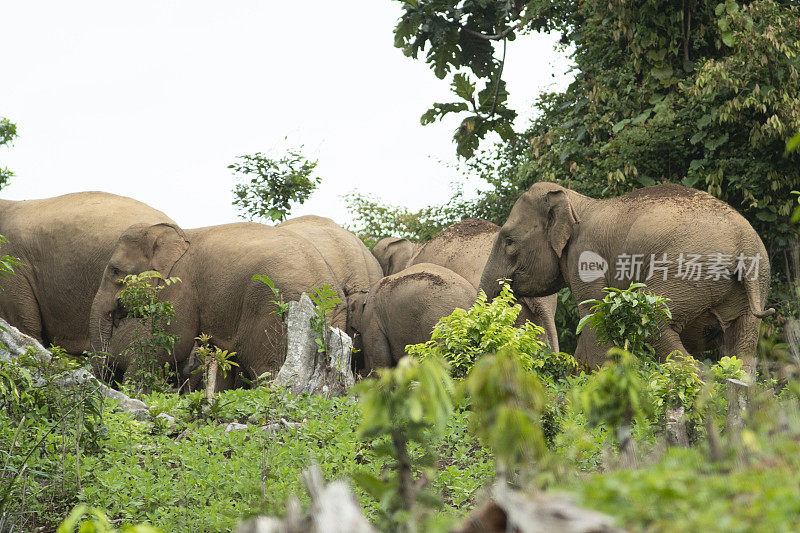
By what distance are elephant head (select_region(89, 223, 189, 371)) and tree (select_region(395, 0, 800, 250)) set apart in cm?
400

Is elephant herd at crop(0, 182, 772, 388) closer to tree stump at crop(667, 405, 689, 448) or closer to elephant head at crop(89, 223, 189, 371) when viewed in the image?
elephant head at crop(89, 223, 189, 371)

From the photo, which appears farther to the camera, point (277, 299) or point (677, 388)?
point (277, 299)

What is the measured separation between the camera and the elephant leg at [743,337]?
863 centimetres

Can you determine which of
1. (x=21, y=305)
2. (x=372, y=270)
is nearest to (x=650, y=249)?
(x=372, y=270)

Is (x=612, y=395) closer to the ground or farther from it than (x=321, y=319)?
farther from it

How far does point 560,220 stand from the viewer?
10.4m

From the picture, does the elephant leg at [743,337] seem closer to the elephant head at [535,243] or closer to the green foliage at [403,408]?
the elephant head at [535,243]

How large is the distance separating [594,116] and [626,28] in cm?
132

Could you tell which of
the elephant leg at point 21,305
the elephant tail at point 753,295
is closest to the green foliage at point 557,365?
the elephant tail at point 753,295

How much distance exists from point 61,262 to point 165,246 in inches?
88.3

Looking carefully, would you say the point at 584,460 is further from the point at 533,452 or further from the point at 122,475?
the point at 533,452

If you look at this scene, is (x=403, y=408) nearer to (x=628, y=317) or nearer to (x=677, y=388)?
(x=628, y=317)

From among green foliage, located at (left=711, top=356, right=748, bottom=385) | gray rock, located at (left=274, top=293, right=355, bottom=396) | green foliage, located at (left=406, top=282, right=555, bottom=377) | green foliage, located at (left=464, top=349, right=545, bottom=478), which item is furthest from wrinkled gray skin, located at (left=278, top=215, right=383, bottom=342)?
green foliage, located at (left=464, top=349, right=545, bottom=478)

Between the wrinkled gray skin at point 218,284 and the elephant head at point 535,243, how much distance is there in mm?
2084
